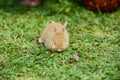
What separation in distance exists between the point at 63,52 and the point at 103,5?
74.4 inches

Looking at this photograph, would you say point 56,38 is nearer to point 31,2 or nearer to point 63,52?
point 63,52

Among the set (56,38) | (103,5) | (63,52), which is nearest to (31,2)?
(103,5)

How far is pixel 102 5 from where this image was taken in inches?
260

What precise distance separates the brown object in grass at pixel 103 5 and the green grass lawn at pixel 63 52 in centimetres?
12

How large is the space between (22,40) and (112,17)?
194 cm

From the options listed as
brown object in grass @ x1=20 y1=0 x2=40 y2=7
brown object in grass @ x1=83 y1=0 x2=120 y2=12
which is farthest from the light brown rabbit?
brown object in grass @ x1=20 y1=0 x2=40 y2=7

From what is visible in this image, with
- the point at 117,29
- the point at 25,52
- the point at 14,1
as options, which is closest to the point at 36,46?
the point at 25,52

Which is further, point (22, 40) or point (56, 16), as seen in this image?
point (56, 16)

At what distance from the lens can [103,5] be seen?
661cm

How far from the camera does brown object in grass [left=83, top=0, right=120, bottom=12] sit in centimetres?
660

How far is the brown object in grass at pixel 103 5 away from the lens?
6.60 metres

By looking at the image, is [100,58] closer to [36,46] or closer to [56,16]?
[36,46]

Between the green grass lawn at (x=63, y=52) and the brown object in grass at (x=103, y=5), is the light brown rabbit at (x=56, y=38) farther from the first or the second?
the brown object in grass at (x=103, y=5)

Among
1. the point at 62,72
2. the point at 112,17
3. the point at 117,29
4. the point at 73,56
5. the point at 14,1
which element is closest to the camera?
the point at 62,72
